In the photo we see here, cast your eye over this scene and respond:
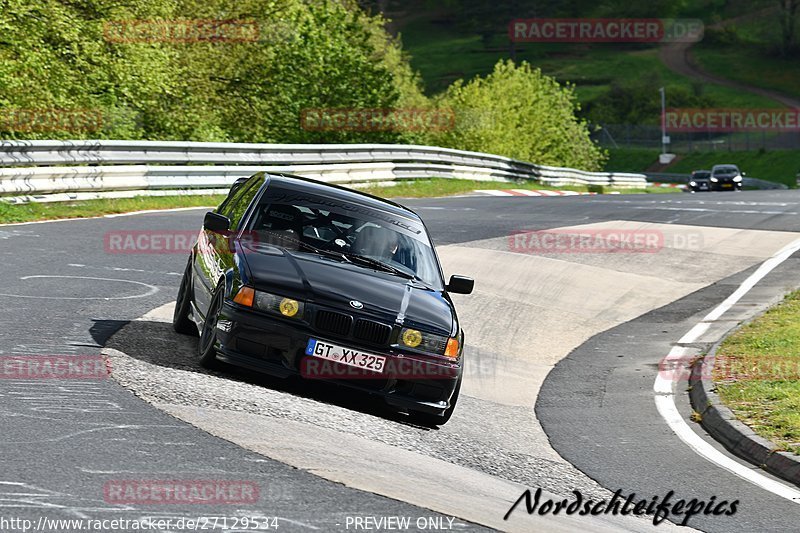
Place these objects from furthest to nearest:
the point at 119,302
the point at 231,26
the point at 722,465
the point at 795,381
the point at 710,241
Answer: the point at 231,26 < the point at 710,241 < the point at 119,302 < the point at 795,381 < the point at 722,465

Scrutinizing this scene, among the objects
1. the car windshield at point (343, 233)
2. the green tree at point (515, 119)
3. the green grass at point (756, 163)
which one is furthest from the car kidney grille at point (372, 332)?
the green grass at point (756, 163)

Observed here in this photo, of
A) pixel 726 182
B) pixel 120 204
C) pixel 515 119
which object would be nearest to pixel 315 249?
pixel 120 204

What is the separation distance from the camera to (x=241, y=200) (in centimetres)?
1042

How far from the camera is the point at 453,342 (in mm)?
8867

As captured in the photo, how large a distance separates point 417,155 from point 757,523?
27122 millimetres

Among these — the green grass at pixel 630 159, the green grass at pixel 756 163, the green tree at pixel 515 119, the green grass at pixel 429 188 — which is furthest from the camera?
the green grass at pixel 630 159

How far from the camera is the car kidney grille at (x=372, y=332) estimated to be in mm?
8484

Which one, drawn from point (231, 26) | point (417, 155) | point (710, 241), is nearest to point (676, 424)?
point (710, 241)

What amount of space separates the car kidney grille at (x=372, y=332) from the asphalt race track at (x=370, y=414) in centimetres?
59

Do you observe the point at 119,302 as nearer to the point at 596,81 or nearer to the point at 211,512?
the point at 211,512

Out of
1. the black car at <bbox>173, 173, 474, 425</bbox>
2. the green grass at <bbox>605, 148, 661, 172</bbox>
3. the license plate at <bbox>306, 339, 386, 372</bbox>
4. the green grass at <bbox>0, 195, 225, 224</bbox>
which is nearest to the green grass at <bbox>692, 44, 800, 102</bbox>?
the green grass at <bbox>605, 148, 661, 172</bbox>

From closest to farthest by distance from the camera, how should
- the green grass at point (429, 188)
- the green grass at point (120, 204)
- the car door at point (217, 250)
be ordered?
the car door at point (217, 250) < the green grass at point (120, 204) < the green grass at point (429, 188)

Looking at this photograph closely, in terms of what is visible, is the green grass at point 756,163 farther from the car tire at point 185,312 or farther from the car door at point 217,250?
the car tire at point 185,312

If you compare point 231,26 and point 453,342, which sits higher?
point 231,26
